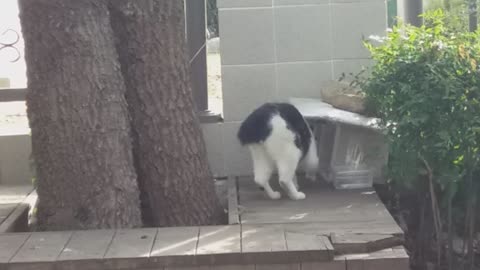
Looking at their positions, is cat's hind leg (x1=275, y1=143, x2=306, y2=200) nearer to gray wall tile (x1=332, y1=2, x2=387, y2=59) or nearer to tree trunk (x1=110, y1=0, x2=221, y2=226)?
tree trunk (x1=110, y1=0, x2=221, y2=226)

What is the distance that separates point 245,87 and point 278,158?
3.89 ft

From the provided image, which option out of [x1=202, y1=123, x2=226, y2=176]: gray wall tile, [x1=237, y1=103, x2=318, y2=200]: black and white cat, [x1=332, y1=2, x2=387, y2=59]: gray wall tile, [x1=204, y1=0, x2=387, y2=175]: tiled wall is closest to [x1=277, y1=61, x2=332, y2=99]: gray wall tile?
[x1=204, y1=0, x2=387, y2=175]: tiled wall

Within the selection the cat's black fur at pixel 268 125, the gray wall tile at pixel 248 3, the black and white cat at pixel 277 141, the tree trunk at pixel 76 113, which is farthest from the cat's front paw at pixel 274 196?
the gray wall tile at pixel 248 3

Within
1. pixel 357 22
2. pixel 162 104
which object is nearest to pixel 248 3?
pixel 357 22

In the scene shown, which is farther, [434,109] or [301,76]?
[301,76]

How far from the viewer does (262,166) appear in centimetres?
591

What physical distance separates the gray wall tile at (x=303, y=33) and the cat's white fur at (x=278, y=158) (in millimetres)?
1062

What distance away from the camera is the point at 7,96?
7.10 meters

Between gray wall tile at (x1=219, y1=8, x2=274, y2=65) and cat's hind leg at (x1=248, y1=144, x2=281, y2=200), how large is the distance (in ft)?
3.72

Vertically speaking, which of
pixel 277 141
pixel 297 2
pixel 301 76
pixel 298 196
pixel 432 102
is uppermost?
pixel 297 2

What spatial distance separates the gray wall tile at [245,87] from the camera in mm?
6828

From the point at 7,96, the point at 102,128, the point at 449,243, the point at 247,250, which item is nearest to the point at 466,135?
the point at 449,243

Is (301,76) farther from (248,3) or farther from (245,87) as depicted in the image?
(248,3)

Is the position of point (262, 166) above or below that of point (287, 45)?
below
